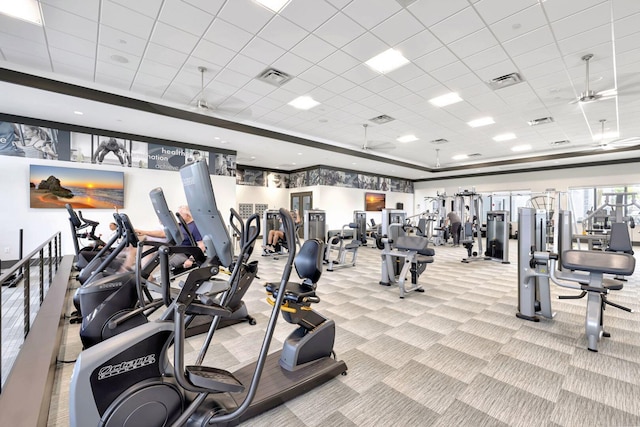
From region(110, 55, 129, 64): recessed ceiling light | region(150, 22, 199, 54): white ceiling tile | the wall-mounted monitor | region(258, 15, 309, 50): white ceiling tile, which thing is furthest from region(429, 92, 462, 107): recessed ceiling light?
the wall-mounted monitor

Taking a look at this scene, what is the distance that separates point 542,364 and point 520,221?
1.60 meters

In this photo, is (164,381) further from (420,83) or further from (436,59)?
(420,83)

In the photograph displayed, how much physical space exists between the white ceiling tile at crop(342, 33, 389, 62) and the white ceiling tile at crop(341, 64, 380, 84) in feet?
0.96

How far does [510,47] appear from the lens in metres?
4.03

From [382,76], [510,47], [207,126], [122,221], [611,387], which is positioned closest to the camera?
[611,387]

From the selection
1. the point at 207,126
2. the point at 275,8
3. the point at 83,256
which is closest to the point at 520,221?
the point at 275,8

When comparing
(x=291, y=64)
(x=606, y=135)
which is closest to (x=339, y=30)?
(x=291, y=64)

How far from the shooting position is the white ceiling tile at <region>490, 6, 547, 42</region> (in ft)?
10.9

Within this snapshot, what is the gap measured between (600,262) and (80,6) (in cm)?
593

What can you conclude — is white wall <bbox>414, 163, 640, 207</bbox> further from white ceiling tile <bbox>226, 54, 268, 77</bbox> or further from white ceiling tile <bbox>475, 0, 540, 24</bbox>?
white ceiling tile <bbox>226, 54, 268, 77</bbox>

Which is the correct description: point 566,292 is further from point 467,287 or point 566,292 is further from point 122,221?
point 122,221

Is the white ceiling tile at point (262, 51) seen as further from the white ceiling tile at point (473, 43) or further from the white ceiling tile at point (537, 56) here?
the white ceiling tile at point (537, 56)

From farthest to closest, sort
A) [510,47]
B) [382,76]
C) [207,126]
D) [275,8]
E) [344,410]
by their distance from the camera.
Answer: [207,126], [382,76], [510,47], [275,8], [344,410]

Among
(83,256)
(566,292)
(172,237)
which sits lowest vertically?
(566,292)
